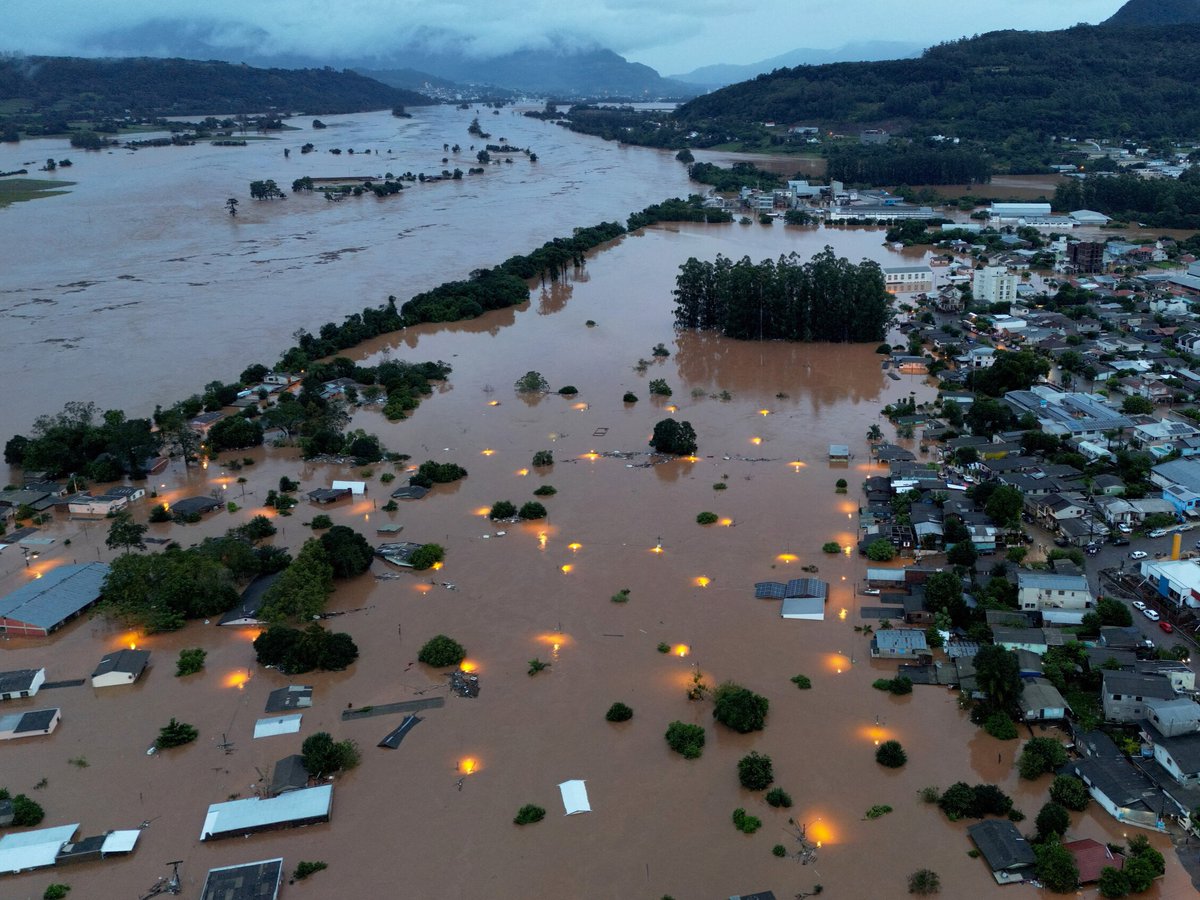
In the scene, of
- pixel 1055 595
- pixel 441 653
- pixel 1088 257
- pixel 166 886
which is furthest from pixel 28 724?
pixel 1088 257

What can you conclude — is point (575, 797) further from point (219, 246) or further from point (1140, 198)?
point (1140, 198)

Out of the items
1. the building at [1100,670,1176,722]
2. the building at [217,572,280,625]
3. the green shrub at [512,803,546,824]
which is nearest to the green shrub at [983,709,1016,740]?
the building at [1100,670,1176,722]

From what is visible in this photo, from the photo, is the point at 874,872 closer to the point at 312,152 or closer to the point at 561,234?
the point at 561,234

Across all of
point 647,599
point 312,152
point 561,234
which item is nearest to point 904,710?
point 647,599

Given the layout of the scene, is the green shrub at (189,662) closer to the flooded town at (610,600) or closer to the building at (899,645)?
the flooded town at (610,600)

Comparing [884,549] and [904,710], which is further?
[884,549]

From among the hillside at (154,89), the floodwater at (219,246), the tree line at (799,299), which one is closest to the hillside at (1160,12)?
the floodwater at (219,246)
